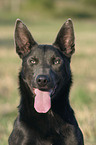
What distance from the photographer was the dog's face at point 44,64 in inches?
177

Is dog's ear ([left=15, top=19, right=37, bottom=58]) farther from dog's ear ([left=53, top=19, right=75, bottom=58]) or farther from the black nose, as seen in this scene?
the black nose

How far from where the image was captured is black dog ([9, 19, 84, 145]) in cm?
450

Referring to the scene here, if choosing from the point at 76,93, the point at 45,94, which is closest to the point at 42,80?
the point at 45,94

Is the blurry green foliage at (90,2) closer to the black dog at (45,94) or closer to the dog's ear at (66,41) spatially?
the dog's ear at (66,41)

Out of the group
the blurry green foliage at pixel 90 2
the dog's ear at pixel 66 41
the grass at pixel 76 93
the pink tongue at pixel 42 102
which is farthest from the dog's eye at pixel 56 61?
the blurry green foliage at pixel 90 2

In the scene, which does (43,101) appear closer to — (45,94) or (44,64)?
(45,94)

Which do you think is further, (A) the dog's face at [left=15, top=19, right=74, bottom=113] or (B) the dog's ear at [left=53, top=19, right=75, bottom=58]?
(B) the dog's ear at [left=53, top=19, right=75, bottom=58]

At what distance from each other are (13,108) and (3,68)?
20.5ft

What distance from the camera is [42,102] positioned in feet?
14.8

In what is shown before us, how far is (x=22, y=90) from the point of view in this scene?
16.1 feet

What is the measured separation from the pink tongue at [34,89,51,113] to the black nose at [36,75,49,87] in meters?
0.20

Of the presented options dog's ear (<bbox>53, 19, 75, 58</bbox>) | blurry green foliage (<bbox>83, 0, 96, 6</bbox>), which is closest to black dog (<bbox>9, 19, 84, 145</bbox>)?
dog's ear (<bbox>53, 19, 75, 58</bbox>)

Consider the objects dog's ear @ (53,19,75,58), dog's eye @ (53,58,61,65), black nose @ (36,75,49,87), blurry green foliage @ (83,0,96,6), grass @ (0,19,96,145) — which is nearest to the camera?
black nose @ (36,75,49,87)

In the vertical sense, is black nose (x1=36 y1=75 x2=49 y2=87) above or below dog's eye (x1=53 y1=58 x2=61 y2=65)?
below
